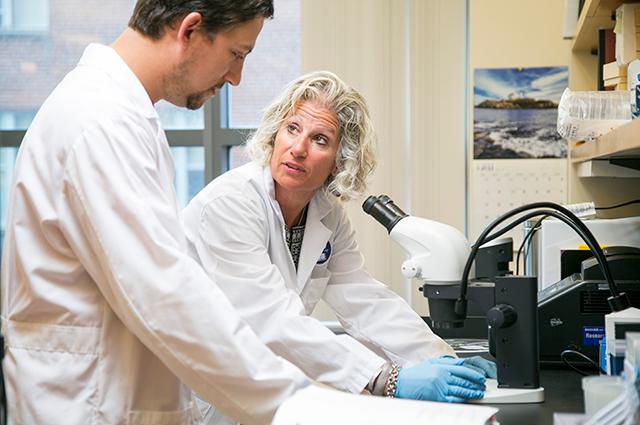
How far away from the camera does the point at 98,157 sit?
1.18 m

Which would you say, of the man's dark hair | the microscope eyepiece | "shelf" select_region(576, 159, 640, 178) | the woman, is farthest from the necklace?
"shelf" select_region(576, 159, 640, 178)

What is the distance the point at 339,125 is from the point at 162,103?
7.76 feet

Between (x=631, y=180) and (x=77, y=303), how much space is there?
7.12ft

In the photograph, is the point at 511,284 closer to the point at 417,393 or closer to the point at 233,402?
the point at 417,393

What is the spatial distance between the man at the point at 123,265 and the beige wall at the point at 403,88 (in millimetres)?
2328

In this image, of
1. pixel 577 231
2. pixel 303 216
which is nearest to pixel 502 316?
pixel 577 231

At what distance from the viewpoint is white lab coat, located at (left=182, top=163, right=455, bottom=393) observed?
1.67 metres

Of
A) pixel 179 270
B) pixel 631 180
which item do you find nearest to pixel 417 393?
pixel 179 270

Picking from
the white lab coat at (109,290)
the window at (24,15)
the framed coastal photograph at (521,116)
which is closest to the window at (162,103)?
the window at (24,15)

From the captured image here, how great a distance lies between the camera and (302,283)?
208 centimetres

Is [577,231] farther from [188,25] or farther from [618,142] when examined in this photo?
[188,25]

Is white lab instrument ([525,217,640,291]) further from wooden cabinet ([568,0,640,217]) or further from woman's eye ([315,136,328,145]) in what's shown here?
woman's eye ([315,136,328,145])

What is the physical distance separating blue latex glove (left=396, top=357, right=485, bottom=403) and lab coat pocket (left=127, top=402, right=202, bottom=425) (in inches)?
16.1

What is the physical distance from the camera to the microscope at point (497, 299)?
1.56m
